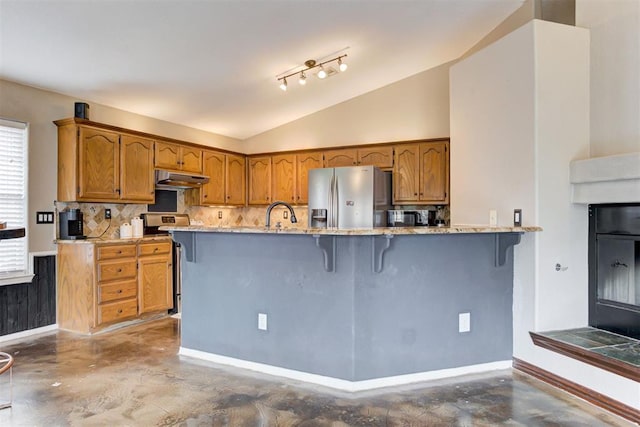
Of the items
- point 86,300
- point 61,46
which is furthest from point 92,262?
point 61,46

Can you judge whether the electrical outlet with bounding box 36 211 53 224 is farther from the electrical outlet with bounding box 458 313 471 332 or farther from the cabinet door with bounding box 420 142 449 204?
the cabinet door with bounding box 420 142 449 204

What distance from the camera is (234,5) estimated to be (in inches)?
121

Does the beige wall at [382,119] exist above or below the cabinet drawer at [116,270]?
above

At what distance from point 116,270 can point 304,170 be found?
2.77 metres

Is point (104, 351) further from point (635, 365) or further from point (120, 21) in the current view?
point (635, 365)

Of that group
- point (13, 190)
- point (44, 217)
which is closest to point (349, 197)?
point (44, 217)

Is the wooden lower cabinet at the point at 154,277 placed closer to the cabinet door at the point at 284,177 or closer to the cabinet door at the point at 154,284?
the cabinet door at the point at 154,284

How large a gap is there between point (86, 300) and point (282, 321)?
2.28 m

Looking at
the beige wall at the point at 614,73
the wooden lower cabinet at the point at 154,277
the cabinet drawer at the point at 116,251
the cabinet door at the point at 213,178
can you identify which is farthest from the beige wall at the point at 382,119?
the cabinet drawer at the point at 116,251

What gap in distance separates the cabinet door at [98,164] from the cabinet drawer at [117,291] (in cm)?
92

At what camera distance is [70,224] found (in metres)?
4.05

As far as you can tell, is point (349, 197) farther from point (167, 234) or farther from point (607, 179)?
point (607, 179)

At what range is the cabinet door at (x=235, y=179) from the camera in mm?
5895

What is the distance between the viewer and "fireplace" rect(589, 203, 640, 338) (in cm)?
258
